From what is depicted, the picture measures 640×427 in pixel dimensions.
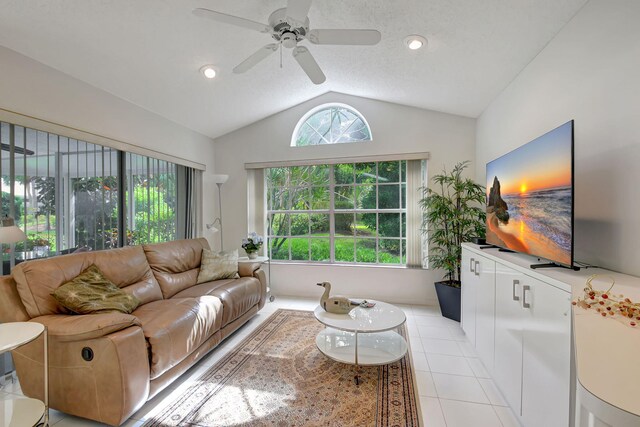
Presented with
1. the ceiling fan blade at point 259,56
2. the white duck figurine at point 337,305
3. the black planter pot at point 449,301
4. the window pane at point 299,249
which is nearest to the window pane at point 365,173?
the window pane at point 299,249

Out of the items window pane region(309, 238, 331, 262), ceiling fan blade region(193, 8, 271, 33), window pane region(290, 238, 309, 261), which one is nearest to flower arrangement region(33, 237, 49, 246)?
ceiling fan blade region(193, 8, 271, 33)

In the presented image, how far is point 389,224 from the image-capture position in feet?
13.1

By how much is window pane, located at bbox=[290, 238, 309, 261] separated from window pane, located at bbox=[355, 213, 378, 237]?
84 centimetres

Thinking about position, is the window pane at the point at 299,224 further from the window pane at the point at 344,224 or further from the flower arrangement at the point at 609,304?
the flower arrangement at the point at 609,304

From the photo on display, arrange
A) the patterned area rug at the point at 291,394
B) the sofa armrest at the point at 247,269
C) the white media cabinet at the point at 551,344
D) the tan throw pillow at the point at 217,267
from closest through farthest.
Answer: the white media cabinet at the point at 551,344
the patterned area rug at the point at 291,394
the tan throw pillow at the point at 217,267
the sofa armrest at the point at 247,269

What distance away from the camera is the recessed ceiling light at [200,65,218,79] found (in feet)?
8.90

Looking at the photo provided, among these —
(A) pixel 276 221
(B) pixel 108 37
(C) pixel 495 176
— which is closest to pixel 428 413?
(C) pixel 495 176

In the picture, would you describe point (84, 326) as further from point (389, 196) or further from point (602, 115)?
point (389, 196)

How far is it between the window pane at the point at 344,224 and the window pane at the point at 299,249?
55 centimetres

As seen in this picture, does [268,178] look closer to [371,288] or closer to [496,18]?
[371,288]

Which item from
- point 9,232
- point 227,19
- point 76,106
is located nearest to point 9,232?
point 9,232

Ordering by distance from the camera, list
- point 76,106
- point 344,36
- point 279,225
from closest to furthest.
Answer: point 344,36 < point 76,106 < point 279,225

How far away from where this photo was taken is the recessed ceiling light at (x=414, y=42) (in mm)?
2268

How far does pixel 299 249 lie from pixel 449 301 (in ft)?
7.28
